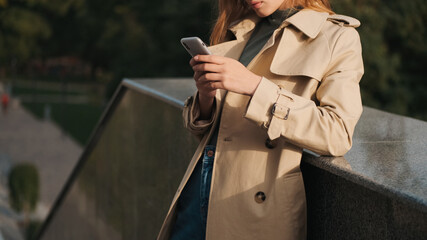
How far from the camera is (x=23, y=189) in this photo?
1412 cm

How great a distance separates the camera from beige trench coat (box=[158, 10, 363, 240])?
174 centimetres

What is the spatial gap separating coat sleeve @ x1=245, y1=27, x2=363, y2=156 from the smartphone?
0.70ft

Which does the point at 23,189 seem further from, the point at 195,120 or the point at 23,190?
the point at 195,120

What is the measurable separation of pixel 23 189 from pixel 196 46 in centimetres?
1322

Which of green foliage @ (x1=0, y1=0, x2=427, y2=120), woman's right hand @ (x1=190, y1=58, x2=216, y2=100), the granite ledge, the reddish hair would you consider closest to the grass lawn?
green foliage @ (x1=0, y1=0, x2=427, y2=120)

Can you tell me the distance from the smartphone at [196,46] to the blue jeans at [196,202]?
396 mm

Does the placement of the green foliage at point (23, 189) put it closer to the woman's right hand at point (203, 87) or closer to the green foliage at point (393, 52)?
the green foliage at point (393, 52)

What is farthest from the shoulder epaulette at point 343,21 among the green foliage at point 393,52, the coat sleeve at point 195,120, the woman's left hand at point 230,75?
the green foliage at point 393,52

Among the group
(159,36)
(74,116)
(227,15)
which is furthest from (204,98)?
(74,116)

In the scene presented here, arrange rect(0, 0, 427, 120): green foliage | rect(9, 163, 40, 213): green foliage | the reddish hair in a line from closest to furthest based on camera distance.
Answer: the reddish hair → rect(9, 163, 40, 213): green foliage → rect(0, 0, 427, 120): green foliage

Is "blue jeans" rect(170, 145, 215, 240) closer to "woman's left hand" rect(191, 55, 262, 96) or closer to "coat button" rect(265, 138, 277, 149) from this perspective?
"coat button" rect(265, 138, 277, 149)

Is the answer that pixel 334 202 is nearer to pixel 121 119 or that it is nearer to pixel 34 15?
pixel 121 119

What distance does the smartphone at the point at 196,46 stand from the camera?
178cm

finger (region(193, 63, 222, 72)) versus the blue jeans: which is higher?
finger (region(193, 63, 222, 72))
